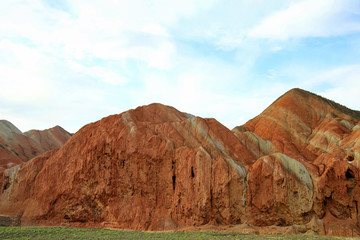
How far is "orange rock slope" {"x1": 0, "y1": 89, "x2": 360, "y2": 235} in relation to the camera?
120 feet

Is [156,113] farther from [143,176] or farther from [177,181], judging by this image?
[177,181]

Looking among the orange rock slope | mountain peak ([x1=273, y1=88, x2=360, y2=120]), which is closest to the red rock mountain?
the orange rock slope

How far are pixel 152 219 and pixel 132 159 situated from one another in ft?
24.5

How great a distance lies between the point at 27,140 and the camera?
88.7 meters

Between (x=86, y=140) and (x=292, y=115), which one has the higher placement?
(x=292, y=115)

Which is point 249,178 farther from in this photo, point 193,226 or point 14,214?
point 14,214

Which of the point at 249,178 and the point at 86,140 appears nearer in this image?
the point at 249,178

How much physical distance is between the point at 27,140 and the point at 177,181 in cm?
6149

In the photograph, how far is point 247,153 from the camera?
44.0m

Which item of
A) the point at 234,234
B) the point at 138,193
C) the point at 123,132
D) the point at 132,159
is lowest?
the point at 234,234

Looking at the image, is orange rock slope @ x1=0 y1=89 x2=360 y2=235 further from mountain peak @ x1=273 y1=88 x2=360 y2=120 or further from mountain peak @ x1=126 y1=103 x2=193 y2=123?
mountain peak @ x1=273 y1=88 x2=360 y2=120

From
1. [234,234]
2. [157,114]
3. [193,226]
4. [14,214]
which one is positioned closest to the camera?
[234,234]

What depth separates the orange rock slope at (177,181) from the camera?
1436 inches

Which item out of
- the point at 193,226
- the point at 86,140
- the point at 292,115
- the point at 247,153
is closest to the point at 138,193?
the point at 193,226
